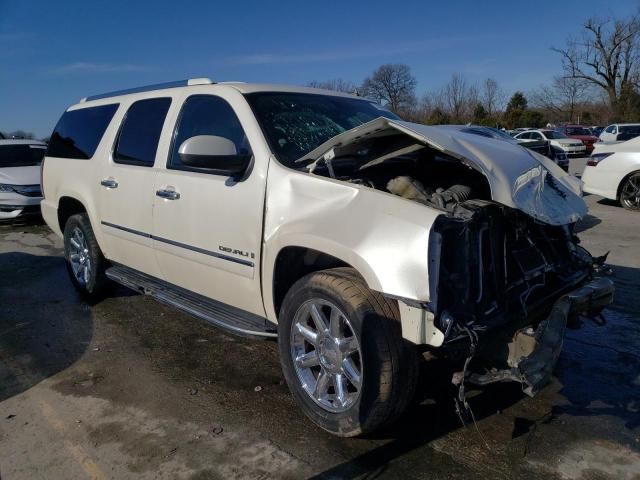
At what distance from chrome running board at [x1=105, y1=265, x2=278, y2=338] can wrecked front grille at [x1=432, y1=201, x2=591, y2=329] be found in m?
1.29

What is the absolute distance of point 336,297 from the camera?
2816 millimetres

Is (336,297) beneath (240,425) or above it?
above

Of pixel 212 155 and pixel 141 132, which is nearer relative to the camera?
pixel 212 155

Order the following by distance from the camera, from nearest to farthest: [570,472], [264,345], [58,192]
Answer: [570,472]
[264,345]
[58,192]

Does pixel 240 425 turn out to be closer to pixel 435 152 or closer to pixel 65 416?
pixel 65 416

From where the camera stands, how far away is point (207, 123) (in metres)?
3.91

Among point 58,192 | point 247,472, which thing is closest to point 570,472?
point 247,472

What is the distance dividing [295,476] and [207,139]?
2.00 meters

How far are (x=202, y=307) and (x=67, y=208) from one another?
2760 millimetres

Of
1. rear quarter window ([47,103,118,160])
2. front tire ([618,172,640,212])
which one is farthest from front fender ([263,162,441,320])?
front tire ([618,172,640,212])

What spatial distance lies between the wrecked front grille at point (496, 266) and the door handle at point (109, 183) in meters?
3.10

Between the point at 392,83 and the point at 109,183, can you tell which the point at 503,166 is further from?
the point at 392,83

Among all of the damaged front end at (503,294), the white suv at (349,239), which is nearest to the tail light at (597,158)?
the white suv at (349,239)

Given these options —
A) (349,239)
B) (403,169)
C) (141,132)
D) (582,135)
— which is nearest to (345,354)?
(349,239)
